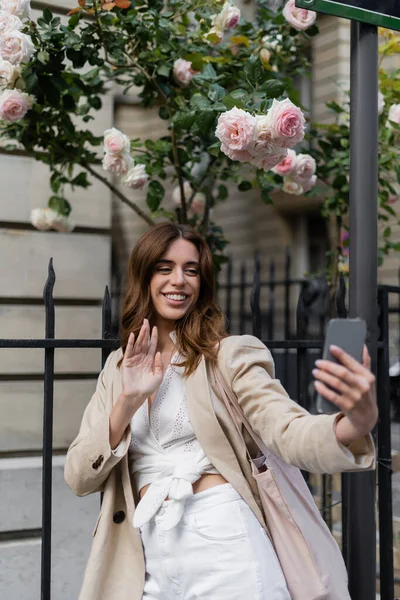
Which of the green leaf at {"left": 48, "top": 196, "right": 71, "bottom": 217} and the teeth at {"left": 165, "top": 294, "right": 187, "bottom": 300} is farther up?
the green leaf at {"left": 48, "top": 196, "right": 71, "bottom": 217}

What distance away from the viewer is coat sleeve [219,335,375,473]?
1781 millimetres

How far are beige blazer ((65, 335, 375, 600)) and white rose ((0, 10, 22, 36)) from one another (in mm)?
1634

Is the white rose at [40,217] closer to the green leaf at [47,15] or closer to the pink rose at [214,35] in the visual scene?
the green leaf at [47,15]

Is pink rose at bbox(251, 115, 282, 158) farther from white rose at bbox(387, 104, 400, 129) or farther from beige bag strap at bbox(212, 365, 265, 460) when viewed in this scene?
white rose at bbox(387, 104, 400, 129)

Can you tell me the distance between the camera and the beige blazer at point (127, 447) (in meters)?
2.08

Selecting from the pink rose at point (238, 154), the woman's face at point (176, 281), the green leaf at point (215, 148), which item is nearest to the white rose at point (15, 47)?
the green leaf at point (215, 148)

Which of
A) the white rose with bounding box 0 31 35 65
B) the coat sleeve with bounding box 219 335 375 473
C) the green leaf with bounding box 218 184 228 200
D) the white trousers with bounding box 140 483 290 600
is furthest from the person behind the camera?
the green leaf with bounding box 218 184 228 200

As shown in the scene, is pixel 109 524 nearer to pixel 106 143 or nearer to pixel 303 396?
pixel 303 396

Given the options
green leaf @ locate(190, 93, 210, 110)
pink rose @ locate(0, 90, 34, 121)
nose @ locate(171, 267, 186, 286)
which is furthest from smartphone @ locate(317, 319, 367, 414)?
pink rose @ locate(0, 90, 34, 121)

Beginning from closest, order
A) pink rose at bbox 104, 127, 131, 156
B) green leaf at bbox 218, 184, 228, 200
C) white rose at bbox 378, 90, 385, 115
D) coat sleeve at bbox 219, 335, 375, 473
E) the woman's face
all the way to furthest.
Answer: coat sleeve at bbox 219, 335, 375, 473, the woman's face, pink rose at bbox 104, 127, 131, 156, white rose at bbox 378, 90, 385, 115, green leaf at bbox 218, 184, 228, 200

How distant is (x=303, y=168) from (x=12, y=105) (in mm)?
1429

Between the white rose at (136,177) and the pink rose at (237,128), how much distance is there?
3.03 feet

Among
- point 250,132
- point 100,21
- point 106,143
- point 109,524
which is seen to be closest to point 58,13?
point 100,21

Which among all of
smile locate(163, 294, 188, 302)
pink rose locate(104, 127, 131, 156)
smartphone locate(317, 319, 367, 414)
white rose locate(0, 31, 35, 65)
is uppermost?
white rose locate(0, 31, 35, 65)
